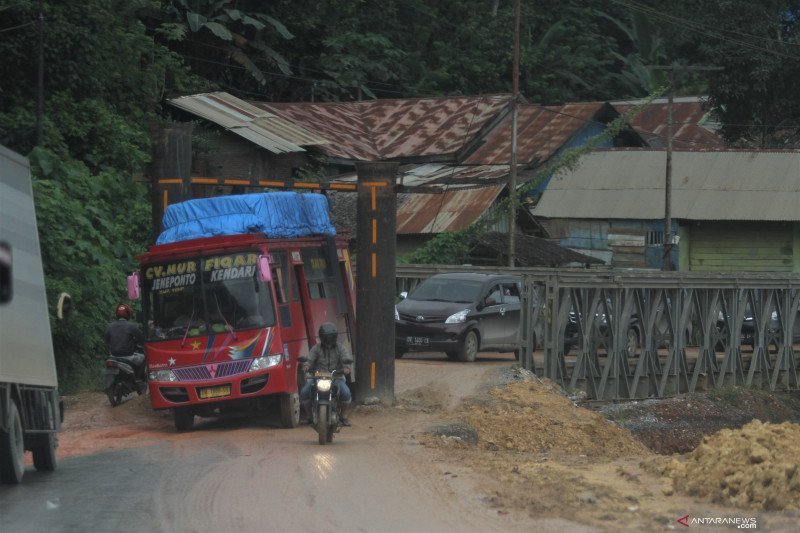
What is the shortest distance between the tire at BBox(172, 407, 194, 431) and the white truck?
3862 millimetres

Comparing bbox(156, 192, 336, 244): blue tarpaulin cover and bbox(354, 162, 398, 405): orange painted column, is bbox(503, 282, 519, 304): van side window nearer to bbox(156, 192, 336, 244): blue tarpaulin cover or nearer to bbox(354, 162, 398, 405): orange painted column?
bbox(354, 162, 398, 405): orange painted column

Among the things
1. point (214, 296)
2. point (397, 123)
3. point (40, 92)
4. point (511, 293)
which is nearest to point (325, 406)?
point (214, 296)

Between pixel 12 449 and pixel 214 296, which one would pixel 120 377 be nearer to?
pixel 214 296

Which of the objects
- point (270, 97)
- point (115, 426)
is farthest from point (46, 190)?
point (270, 97)

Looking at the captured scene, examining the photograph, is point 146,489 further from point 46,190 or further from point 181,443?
point 46,190

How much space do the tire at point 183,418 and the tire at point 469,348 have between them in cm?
893

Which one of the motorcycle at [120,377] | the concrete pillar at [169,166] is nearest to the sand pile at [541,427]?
the motorcycle at [120,377]

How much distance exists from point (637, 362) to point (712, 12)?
76.5ft

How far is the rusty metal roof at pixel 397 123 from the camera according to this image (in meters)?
45.8

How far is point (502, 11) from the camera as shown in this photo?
59719 mm

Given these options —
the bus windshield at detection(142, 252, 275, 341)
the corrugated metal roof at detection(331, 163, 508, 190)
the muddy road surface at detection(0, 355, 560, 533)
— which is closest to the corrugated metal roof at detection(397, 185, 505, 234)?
the corrugated metal roof at detection(331, 163, 508, 190)

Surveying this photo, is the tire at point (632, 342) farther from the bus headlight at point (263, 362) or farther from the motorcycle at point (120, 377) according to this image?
the bus headlight at point (263, 362)

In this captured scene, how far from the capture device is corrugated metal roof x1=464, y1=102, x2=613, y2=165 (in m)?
46.4

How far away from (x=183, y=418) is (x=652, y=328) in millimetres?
13350
